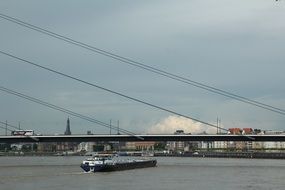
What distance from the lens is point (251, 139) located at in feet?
280

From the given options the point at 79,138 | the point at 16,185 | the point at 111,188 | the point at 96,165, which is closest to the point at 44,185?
the point at 16,185

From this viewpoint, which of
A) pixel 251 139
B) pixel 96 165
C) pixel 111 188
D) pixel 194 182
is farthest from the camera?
pixel 251 139

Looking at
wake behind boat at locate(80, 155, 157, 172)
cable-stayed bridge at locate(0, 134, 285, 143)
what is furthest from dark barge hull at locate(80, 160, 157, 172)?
cable-stayed bridge at locate(0, 134, 285, 143)

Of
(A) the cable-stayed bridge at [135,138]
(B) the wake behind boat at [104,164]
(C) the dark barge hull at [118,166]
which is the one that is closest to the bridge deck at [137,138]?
(A) the cable-stayed bridge at [135,138]

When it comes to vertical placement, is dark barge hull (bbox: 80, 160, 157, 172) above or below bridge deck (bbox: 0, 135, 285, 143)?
below

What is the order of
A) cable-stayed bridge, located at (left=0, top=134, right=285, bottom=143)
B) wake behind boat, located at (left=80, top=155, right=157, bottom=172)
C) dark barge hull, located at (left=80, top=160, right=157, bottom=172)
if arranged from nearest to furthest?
dark barge hull, located at (left=80, top=160, right=157, bottom=172) < wake behind boat, located at (left=80, top=155, right=157, bottom=172) < cable-stayed bridge, located at (left=0, top=134, right=285, bottom=143)

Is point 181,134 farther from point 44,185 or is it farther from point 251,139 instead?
point 44,185

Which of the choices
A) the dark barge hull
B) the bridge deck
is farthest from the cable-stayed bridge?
the dark barge hull

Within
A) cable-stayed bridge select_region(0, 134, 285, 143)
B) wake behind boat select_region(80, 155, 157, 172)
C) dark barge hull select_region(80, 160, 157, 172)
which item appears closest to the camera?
dark barge hull select_region(80, 160, 157, 172)

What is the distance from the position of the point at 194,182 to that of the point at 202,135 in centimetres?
3807

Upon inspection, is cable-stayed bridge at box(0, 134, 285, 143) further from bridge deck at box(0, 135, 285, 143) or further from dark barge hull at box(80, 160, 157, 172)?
dark barge hull at box(80, 160, 157, 172)

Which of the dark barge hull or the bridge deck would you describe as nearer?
the dark barge hull

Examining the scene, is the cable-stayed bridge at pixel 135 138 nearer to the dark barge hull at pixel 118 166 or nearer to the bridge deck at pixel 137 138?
the bridge deck at pixel 137 138

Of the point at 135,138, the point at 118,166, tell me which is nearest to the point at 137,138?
the point at 135,138
